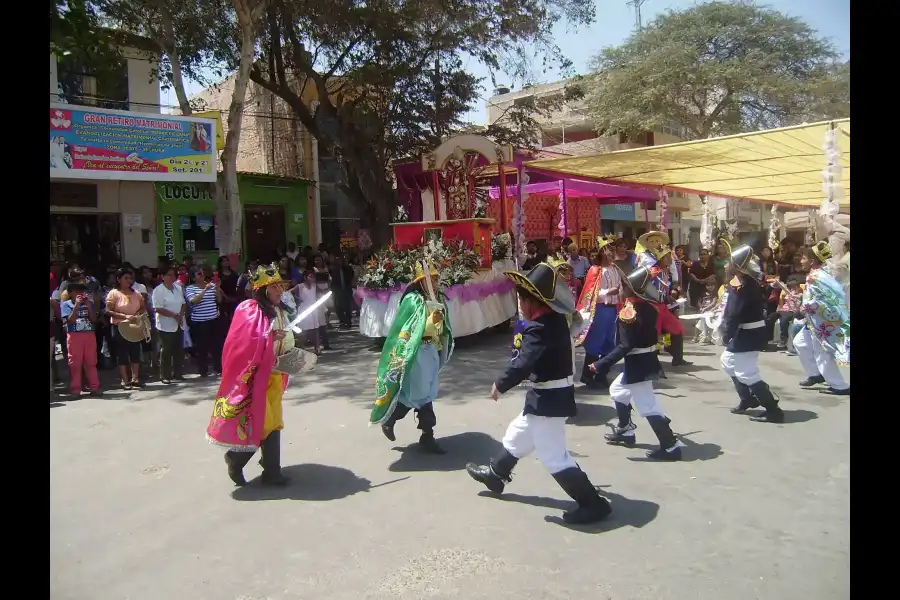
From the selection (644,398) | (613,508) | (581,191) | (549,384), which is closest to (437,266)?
(644,398)

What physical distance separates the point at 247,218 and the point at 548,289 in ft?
51.2

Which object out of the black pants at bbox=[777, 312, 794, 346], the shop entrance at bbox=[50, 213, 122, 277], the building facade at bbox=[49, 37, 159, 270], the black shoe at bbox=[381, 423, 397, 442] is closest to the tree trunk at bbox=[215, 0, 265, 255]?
the building facade at bbox=[49, 37, 159, 270]

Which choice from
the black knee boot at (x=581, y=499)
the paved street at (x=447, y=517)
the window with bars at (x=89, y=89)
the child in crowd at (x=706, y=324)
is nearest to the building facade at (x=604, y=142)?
the window with bars at (x=89, y=89)

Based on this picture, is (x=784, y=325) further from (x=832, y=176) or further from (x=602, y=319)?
(x=602, y=319)

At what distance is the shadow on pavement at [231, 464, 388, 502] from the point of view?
4.68 m

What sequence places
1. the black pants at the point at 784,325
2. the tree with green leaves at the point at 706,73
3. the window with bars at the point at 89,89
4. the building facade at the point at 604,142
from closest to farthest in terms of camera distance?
the black pants at the point at 784,325, the window with bars at the point at 89,89, the tree with green leaves at the point at 706,73, the building facade at the point at 604,142

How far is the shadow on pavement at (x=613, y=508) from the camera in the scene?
4047 mm

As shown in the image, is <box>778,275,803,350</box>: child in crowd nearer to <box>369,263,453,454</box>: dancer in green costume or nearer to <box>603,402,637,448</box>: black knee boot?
<box>603,402,637,448</box>: black knee boot

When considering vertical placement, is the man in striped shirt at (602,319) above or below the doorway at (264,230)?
below

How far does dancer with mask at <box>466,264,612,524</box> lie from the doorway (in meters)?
15.0

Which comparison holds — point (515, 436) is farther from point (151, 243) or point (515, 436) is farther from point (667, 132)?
point (667, 132)

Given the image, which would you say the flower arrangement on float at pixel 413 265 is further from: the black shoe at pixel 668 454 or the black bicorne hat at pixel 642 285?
the black shoe at pixel 668 454

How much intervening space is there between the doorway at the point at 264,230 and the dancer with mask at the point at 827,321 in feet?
46.8
